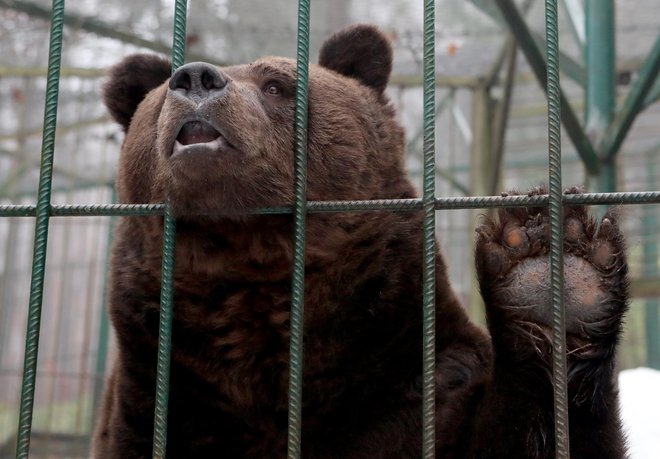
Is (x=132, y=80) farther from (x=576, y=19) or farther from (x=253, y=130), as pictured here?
(x=576, y=19)

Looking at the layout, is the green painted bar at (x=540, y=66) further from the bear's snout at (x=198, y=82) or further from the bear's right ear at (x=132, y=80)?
the bear's snout at (x=198, y=82)

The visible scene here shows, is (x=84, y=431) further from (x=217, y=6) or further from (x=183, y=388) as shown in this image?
(x=183, y=388)

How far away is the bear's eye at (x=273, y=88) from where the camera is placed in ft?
10.0

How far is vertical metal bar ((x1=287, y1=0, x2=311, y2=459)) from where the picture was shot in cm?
217

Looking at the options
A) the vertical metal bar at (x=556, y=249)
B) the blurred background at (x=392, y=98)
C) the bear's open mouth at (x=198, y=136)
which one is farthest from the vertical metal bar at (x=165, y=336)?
the blurred background at (x=392, y=98)

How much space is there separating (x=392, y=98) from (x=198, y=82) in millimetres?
1882

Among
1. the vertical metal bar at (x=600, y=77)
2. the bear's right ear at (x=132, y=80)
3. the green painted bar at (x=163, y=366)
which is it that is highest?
the vertical metal bar at (x=600, y=77)

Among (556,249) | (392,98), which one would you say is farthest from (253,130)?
(392,98)

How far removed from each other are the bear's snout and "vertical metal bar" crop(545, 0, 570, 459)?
1.04 m

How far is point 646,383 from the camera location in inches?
197

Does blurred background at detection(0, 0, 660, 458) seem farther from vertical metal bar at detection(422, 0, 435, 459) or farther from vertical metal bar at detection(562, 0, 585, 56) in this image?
vertical metal bar at detection(422, 0, 435, 459)

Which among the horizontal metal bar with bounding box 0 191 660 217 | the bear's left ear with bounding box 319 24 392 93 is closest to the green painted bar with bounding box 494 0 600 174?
the bear's left ear with bounding box 319 24 392 93

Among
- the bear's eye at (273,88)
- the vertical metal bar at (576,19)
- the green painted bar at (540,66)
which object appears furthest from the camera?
the vertical metal bar at (576,19)

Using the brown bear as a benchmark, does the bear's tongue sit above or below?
above
